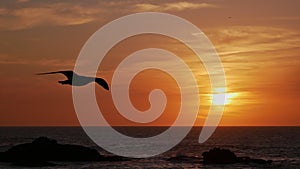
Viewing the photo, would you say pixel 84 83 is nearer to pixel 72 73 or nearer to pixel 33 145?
pixel 72 73

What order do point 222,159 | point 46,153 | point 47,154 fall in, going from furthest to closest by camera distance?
1. point 46,153
2. point 47,154
3. point 222,159

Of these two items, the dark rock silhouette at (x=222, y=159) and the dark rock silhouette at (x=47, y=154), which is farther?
the dark rock silhouette at (x=47, y=154)

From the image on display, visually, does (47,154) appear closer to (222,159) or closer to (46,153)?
(46,153)

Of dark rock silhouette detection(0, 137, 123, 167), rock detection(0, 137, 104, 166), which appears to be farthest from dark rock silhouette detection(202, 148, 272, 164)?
rock detection(0, 137, 104, 166)

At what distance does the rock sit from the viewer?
257 feet

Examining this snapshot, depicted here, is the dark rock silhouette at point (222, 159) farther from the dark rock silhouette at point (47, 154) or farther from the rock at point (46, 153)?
the rock at point (46, 153)

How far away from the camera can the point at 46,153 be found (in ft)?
260

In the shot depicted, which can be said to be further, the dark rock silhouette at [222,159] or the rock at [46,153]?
the rock at [46,153]

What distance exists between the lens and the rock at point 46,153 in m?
78.2

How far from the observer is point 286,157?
87500 millimetres

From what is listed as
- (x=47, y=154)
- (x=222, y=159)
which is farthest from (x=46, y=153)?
(x=222, y=159)

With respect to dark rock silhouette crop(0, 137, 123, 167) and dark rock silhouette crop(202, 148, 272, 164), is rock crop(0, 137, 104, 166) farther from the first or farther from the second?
dark rock silhouette crop(202, 148, 272, 164)

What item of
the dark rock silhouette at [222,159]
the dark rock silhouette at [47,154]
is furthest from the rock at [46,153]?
the dark rock silhouette at [222,159]

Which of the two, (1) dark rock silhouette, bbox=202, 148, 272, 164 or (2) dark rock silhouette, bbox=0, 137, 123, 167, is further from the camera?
(2) dark rock silhouette, bbox=0, 137, 123, 167
